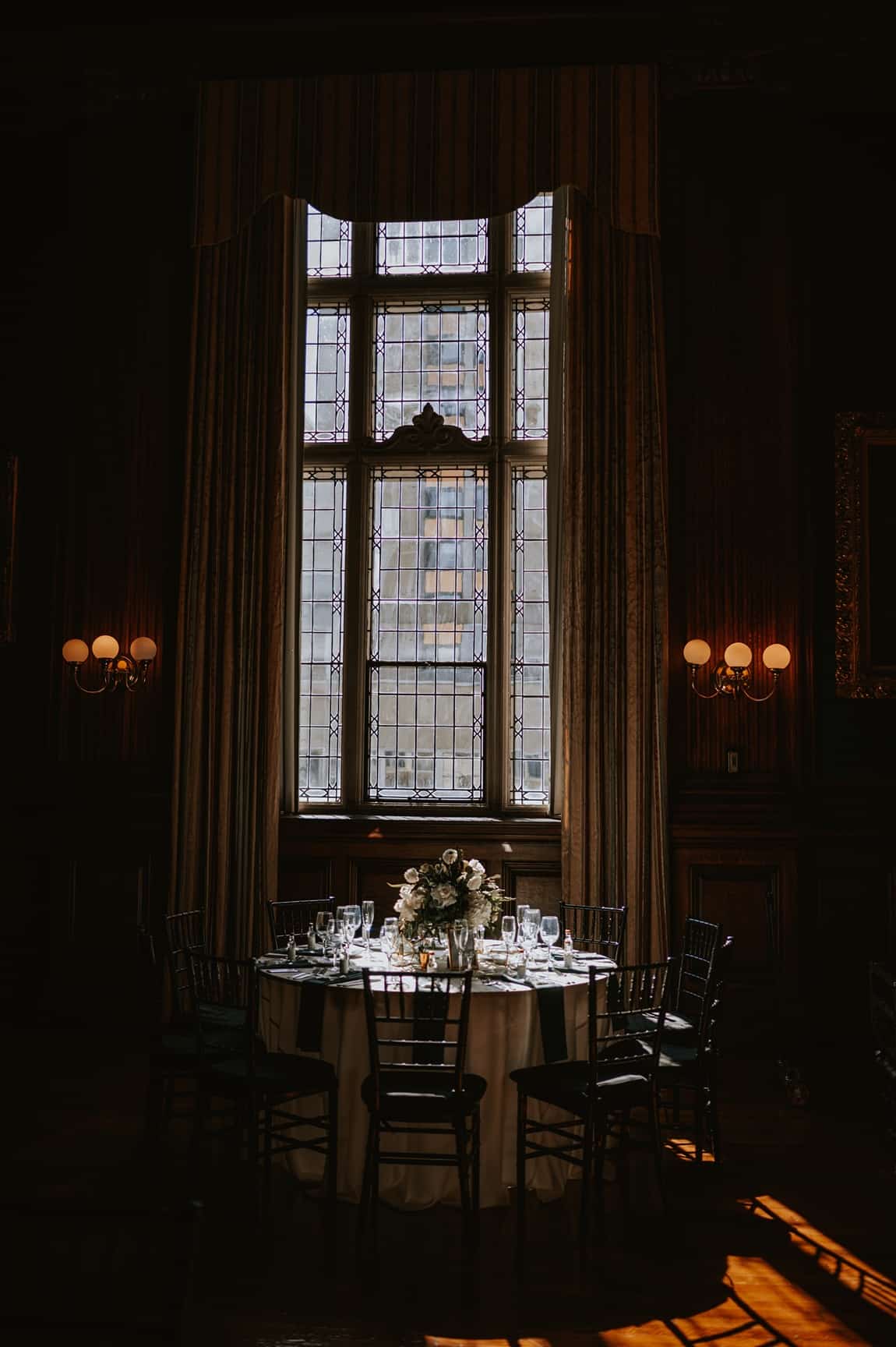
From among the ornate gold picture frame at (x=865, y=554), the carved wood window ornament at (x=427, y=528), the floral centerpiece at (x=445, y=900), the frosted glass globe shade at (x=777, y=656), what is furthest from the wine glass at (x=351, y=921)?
the ornate gold picture frame at (x=865, y=554)

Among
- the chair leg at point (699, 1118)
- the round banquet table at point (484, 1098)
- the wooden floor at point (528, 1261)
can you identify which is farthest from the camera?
the chair leg at point (699, 1118)

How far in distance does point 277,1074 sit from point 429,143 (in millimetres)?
5596

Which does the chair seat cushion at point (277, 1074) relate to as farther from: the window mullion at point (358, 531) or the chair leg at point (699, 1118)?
the window mullion at point (358, 531)

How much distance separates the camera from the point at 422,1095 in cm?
415

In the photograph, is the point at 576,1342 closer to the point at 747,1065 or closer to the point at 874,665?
the point at 747,1065

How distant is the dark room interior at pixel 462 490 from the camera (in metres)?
7.04

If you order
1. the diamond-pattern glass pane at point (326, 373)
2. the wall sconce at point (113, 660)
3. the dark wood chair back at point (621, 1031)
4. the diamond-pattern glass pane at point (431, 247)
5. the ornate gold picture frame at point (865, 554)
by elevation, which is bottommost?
the dark wood chair back at point (621, 1031)

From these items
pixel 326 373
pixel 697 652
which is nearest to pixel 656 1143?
pixel 697 652

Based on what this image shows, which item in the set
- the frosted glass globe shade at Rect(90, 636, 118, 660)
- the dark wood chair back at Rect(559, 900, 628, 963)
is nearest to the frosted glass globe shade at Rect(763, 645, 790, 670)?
the dark wood chair back at Rect(559, 900, 628, 963)

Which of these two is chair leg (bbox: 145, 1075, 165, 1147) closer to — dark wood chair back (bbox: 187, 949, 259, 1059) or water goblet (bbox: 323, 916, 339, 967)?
dark wood chair back (bbox: 187, 949, 259, 1059)

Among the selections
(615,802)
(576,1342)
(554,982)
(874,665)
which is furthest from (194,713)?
(576,1342)

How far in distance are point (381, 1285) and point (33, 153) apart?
22.6ft

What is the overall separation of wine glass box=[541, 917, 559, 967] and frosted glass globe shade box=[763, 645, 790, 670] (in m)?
2.49

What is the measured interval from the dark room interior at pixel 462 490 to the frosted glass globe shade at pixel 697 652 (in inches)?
5.9
